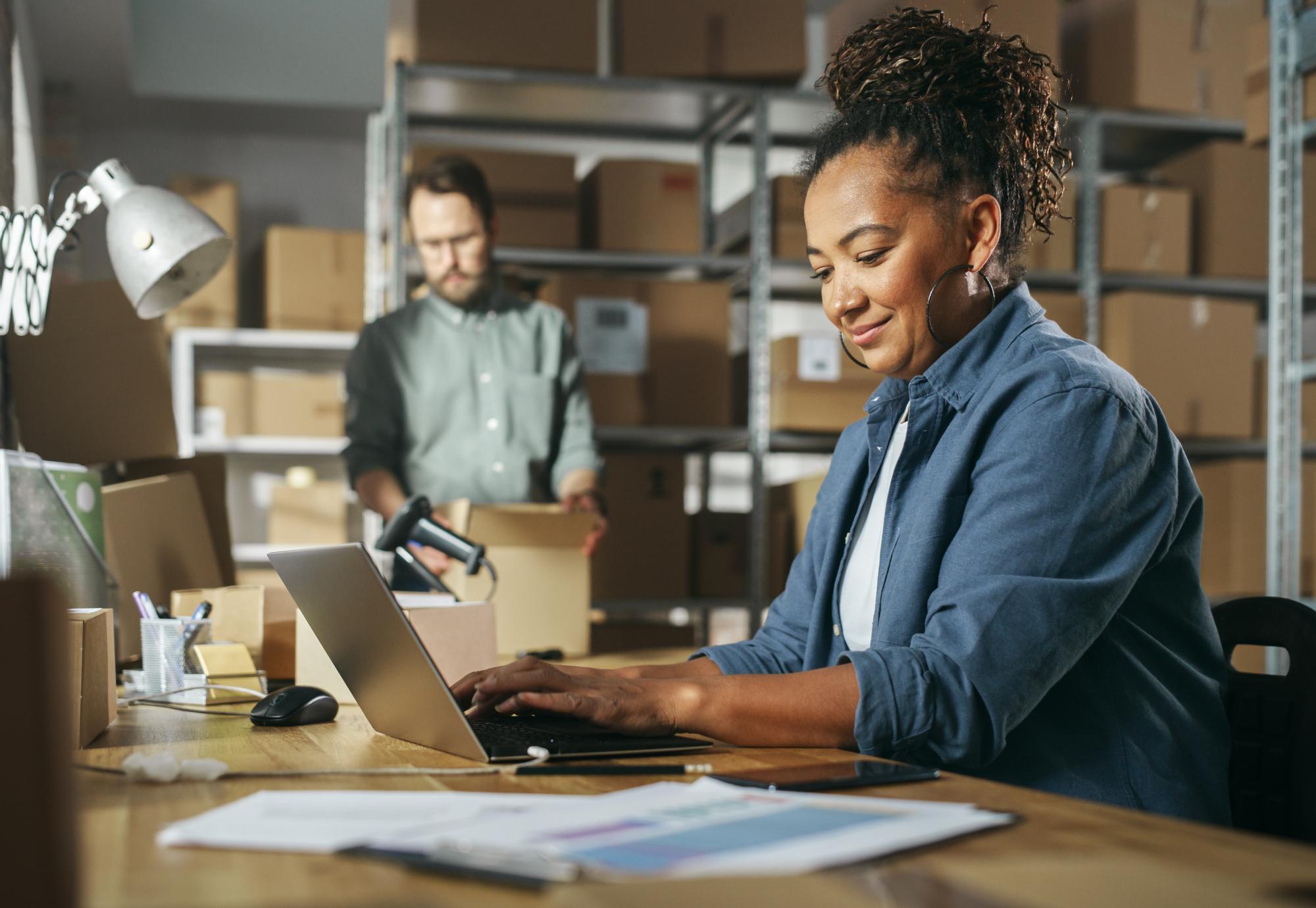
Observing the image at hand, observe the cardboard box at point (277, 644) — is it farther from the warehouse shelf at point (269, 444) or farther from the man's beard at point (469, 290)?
the warehouse shelf at point (269, 444)

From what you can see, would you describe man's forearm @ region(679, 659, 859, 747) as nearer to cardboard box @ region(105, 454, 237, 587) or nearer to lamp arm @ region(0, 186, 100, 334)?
lamp arm @ region(0, 186, 100, 334)

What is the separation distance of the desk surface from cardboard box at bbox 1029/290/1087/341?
2896 millimetres

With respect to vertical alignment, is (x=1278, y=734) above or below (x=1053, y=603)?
below

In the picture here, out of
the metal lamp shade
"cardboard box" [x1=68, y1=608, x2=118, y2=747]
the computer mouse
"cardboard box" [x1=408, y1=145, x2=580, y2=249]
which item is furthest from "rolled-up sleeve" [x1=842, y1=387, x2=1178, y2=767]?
"cardboard box" [x1=408, y1=145, x2=580, y2=249]

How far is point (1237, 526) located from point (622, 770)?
311 cm

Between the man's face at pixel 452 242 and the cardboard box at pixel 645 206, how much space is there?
2.51 feet

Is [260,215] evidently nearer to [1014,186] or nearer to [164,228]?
[164,228]

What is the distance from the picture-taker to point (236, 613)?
5.15 ft

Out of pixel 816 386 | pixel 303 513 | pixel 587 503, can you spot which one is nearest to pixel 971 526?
pixel 587 503

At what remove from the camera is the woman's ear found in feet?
3.77

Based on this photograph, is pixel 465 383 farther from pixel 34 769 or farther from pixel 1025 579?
pixel 34 769

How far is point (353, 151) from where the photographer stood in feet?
17.9

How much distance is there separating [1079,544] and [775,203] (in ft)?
8.72

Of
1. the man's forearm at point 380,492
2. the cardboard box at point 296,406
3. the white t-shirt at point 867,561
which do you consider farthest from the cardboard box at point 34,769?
the cardboard box at point 296,406
